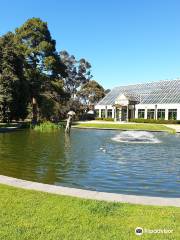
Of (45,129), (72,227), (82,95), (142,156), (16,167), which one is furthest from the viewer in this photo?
(82,95)

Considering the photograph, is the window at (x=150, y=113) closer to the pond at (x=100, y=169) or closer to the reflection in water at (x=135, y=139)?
the reflection in water at (x=135, y=139)

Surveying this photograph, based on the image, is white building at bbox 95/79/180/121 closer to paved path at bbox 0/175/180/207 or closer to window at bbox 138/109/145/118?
window at bbox 138/109/145/118

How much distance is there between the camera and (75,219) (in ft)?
19.2

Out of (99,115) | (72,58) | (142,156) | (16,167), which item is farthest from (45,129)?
(72,58)

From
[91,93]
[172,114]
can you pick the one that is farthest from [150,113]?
[91,93]

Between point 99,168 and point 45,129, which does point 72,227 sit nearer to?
point 99,168

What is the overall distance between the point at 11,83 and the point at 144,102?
3529 cm

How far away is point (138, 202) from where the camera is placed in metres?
6.90

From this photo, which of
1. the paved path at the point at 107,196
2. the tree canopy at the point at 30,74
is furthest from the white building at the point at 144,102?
→ the paved path at the point at 107,196

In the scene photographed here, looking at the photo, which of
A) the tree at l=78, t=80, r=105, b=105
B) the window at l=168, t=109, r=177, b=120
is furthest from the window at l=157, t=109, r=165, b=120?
the tree at l=78, t=80, r=105, b=105

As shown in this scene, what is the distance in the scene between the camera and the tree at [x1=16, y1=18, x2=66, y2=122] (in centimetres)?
5284

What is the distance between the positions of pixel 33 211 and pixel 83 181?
15.7 ft

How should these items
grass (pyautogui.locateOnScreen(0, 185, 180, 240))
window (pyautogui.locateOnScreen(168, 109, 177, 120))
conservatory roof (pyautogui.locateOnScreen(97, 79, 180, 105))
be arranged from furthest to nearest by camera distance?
conservatory roof (pyautogui.locateOnScreen(97, 79, 180, 105)) < window (pyautogui.locateOnScreen(168, 109, 177, 120)) < grass (pyautogui.locateOnScreen(0, 185, 180, 240))

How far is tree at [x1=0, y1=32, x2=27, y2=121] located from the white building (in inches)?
1182
